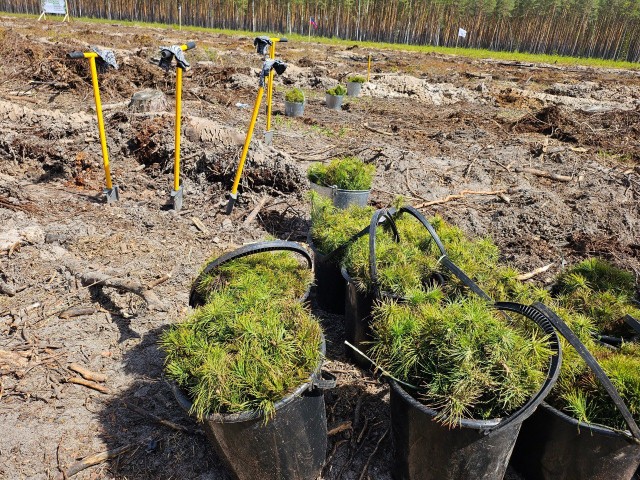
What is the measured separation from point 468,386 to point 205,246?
341cm

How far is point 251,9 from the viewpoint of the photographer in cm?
4612

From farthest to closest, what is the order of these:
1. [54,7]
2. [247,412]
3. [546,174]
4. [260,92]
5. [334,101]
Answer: [54,7]
[334,101]
[546,174]
[260,92]
[247,412]

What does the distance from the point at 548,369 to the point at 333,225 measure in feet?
6.23

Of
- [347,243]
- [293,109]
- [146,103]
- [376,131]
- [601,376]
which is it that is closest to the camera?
[601,376]

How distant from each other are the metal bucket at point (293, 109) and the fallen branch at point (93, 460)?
897cm

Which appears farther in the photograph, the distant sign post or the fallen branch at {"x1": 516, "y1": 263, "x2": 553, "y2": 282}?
the distant sign post

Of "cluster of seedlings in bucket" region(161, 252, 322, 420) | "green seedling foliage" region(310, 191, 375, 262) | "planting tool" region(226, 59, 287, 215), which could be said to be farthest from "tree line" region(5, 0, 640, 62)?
"cluster of seedlings in bucket" region(161, 252, 322, 420)

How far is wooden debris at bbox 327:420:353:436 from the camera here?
103 inches

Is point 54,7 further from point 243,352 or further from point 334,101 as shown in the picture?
point 243,352

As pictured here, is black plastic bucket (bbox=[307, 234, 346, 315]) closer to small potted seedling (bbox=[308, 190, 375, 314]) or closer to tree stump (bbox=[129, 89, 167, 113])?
small potted seedling (bbox=[308, 190, 375, 314])

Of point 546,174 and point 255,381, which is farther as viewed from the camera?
point 546,174

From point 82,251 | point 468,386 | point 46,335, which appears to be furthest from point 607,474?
point 82,251

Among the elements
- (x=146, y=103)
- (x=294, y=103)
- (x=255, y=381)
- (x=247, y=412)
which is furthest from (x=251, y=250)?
(x=294, y=103)

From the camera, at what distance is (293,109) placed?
10.4 meters
